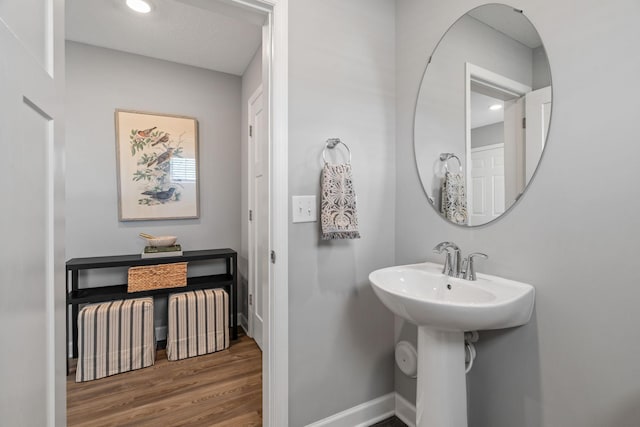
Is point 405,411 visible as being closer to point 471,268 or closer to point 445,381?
point 445,381

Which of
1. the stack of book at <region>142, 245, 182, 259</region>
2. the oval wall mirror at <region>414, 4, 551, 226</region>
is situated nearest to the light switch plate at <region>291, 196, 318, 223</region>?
the oval wall mirror at <region>414, 4, 551, 226</region>

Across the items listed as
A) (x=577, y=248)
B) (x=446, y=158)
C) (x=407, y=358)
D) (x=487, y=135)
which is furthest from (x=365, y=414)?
(x=487, y=135)

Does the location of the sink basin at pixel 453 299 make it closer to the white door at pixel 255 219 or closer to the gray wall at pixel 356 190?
the gray wall at pixel 356 190

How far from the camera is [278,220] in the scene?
1.34 m

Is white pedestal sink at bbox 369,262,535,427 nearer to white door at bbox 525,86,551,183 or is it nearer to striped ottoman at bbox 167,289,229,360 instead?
white door at bbox 525,86,551,183

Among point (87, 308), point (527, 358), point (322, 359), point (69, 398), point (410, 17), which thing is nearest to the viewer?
point (527, 358)

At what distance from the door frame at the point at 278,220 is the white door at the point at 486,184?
88cm

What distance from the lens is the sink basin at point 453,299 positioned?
0.93 meters

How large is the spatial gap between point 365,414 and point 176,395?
1219 millimetres

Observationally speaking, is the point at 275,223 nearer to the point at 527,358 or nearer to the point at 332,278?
the point at 332,278

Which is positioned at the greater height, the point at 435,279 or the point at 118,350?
the point at 435,279

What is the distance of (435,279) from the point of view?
1298 mm

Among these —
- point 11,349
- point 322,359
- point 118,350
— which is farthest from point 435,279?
point 118,350

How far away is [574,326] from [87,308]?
2.82 m
